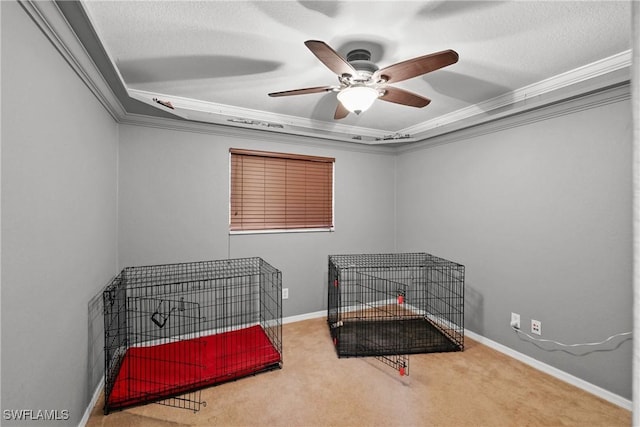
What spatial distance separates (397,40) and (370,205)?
247 cm

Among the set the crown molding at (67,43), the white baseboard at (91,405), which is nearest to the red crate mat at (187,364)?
the white baseboard at (91,405)

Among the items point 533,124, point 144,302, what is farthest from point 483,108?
point 144,302

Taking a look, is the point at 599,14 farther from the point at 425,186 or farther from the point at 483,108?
the point at 425,186

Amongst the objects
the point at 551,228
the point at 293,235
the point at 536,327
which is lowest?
the point at 536,327

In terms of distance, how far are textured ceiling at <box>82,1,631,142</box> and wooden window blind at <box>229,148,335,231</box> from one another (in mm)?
804

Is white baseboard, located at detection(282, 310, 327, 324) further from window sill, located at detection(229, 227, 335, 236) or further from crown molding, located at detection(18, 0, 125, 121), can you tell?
crown molding, located at detection(18, 0, 125, 121)

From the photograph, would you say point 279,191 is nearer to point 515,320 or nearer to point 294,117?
point 294,117

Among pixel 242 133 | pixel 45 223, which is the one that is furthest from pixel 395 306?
pixel 45 223

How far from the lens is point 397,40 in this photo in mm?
1792

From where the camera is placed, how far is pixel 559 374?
2.36 meters

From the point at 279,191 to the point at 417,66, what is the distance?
2.24 meters

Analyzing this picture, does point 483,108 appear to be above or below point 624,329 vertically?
above

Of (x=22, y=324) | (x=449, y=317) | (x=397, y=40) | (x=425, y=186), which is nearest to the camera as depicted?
(x=22, y=324)

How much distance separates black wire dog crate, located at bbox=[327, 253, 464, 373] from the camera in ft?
9.66
